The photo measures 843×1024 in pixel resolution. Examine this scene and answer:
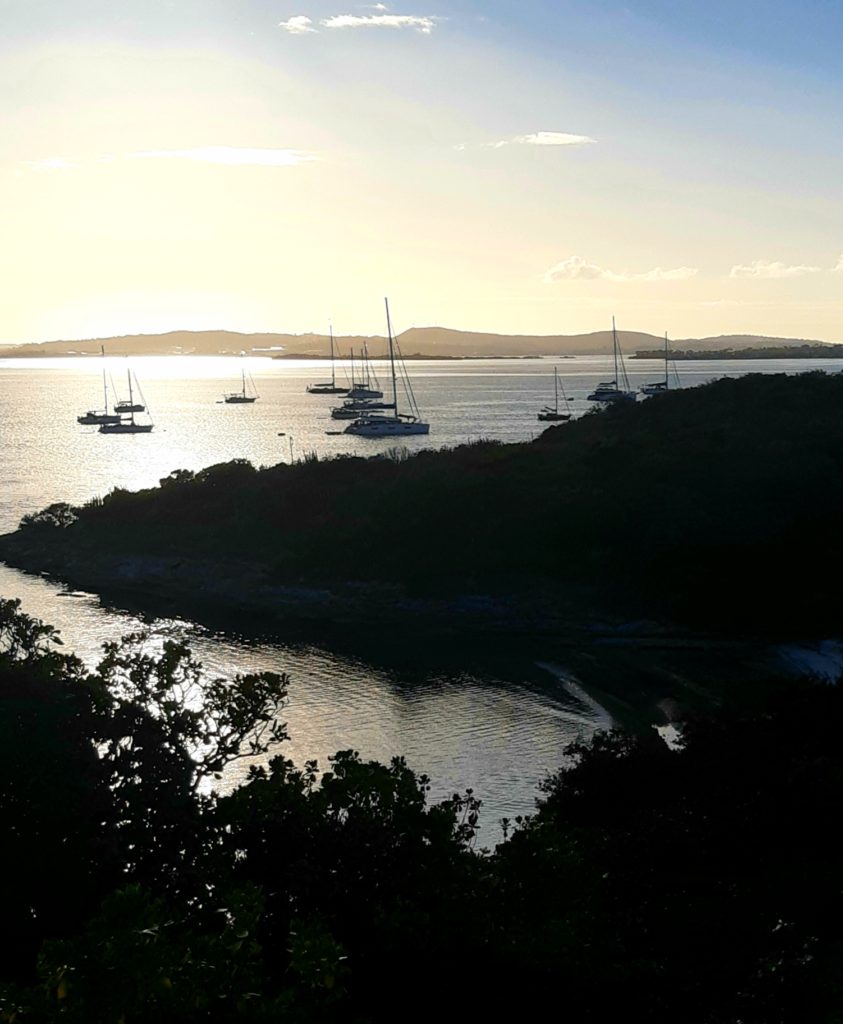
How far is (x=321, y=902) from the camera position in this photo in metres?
12.3

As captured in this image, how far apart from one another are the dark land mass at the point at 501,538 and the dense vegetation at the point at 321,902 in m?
26.8

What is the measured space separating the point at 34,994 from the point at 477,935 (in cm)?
492

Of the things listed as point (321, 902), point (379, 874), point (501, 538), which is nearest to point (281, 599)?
point (501, 538)

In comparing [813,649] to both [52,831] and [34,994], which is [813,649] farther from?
[34,994]

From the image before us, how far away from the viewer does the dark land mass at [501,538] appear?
43969 mm

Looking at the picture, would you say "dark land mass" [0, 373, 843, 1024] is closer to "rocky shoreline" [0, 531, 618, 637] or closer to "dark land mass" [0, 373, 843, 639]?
"dark land mass" [0, 373, 843, 639]

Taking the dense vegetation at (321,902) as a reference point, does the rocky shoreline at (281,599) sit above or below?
below

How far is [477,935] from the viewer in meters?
11.9

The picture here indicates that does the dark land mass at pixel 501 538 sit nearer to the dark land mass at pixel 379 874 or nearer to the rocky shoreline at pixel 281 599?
the rocky shoreline at pixel 281 599

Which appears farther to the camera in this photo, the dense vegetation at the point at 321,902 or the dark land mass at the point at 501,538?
the dark land mass at the point at 501,538

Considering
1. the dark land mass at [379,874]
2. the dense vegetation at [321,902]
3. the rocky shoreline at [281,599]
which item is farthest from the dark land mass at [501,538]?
the dense vegetation at [321,902]

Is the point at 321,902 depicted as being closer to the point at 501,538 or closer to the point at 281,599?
the point at 281,599

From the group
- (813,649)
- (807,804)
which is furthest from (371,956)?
(813,649)

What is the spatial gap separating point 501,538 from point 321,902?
3731cm
